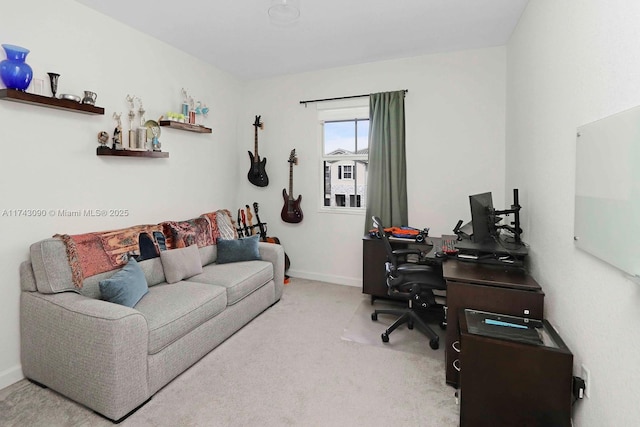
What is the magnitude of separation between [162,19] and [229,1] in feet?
2.38

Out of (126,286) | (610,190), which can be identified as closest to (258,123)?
(126,286)

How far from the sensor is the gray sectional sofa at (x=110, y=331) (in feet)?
5.72

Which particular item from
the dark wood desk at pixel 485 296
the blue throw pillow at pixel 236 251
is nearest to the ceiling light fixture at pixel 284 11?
the dark wood desk at pixel 485 296

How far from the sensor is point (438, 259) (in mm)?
2463

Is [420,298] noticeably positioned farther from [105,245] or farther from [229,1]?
[229,1]

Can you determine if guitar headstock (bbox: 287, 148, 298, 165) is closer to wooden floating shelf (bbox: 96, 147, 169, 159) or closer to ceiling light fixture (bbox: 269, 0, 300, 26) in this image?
wooden floating shelf (bbox: 96, 147, 169, 159)

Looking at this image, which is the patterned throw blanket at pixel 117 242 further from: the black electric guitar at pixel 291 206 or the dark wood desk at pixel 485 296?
the dark wood desk at pixel 485 296

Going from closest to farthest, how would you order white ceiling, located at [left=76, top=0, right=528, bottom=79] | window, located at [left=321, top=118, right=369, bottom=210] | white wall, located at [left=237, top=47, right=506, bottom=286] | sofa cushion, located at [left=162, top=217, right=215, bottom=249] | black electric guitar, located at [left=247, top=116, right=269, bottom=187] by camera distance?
white ceiling, located at [left=76, top=0, right=528, bottom=79], sofa cushion, located at [left=162, top=217, right=215, bottom=249], white wall, located at [left=237, top=47, right=506, bottom=286], window, located at [left=321, top=118, right=369, bottom=210], black electric guitar, located at [left=247, top=116, right=269, bottom=187]

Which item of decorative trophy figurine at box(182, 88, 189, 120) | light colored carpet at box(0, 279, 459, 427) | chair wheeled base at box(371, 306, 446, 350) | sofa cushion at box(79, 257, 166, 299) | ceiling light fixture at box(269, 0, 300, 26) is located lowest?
light colored carpet at box(0, 279, 459, 427)

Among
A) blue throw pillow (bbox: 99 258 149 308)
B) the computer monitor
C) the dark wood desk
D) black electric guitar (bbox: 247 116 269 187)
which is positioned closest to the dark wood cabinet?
the dark wood desk

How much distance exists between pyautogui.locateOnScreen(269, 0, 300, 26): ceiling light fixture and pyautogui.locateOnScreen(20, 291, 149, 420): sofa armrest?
2.01 m

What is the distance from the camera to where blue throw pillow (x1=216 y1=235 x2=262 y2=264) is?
3.27 m

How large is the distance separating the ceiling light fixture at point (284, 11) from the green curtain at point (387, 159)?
1745 millimetres

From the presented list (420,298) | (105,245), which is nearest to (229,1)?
Answer: (105,245)
